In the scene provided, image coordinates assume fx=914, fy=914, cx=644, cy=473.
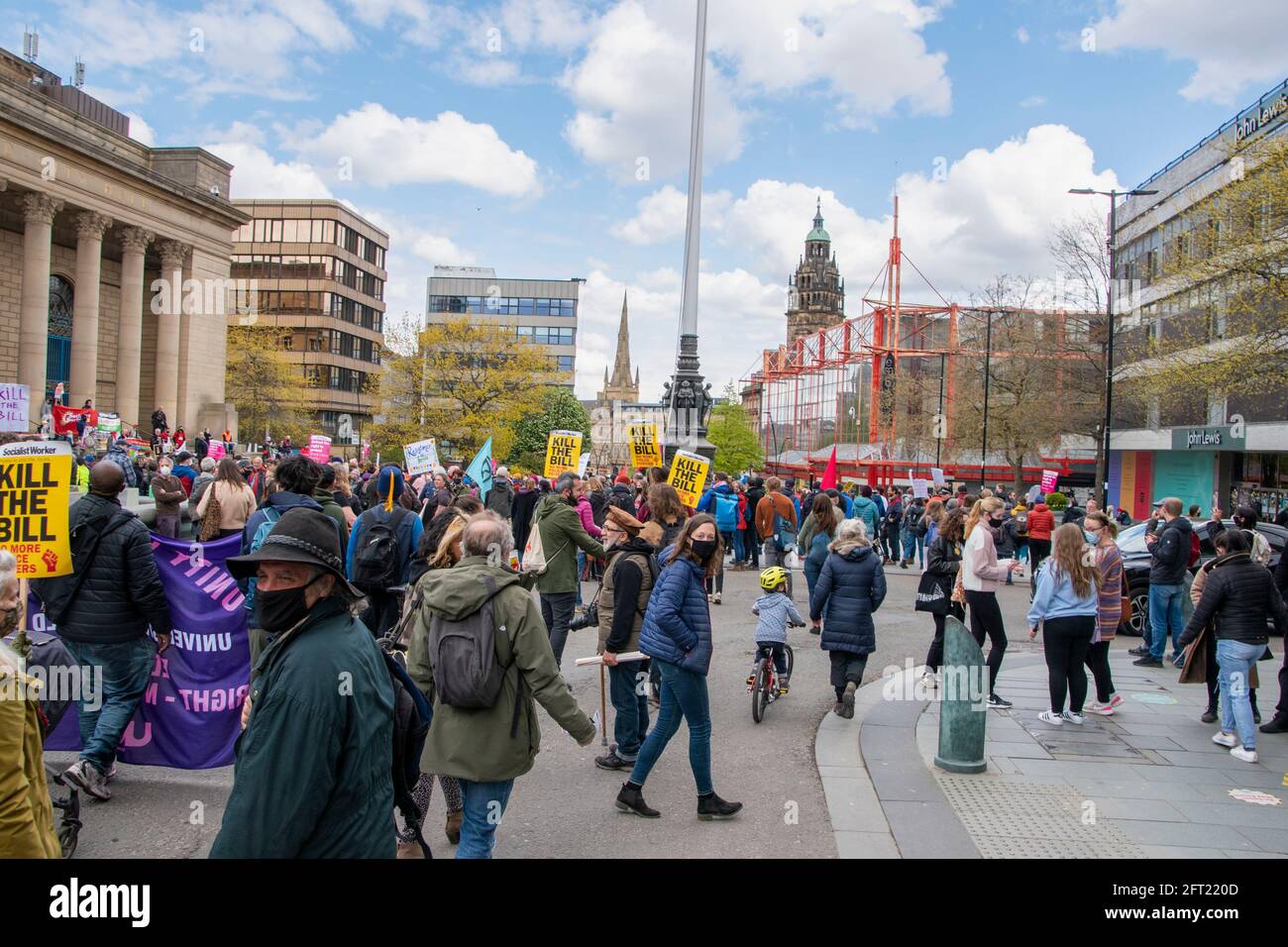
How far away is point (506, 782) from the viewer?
414 centimetres

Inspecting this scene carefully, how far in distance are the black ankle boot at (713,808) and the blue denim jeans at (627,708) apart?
1093 millimetres

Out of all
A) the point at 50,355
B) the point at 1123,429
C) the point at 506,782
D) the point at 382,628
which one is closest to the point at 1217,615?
the point at 506,782

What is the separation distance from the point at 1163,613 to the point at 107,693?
10748mm

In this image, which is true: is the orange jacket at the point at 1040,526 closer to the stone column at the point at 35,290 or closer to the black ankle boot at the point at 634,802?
the black ankle boot at the point at 634,802

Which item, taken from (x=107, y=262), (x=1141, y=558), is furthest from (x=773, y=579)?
(x=107, y=262)

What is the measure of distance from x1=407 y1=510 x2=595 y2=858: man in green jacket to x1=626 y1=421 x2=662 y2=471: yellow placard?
462 inches

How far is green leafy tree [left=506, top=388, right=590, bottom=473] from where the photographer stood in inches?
2586

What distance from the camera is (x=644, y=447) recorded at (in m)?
16.0

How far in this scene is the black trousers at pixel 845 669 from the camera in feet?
27.0

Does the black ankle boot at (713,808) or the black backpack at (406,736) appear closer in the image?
the black backpack at (406,736)

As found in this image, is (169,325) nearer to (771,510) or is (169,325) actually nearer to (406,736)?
(771,510)

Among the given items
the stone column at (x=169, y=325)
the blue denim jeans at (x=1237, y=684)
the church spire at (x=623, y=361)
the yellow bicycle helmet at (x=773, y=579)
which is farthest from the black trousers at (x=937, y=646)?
the church spire at (x=623, y=361)
